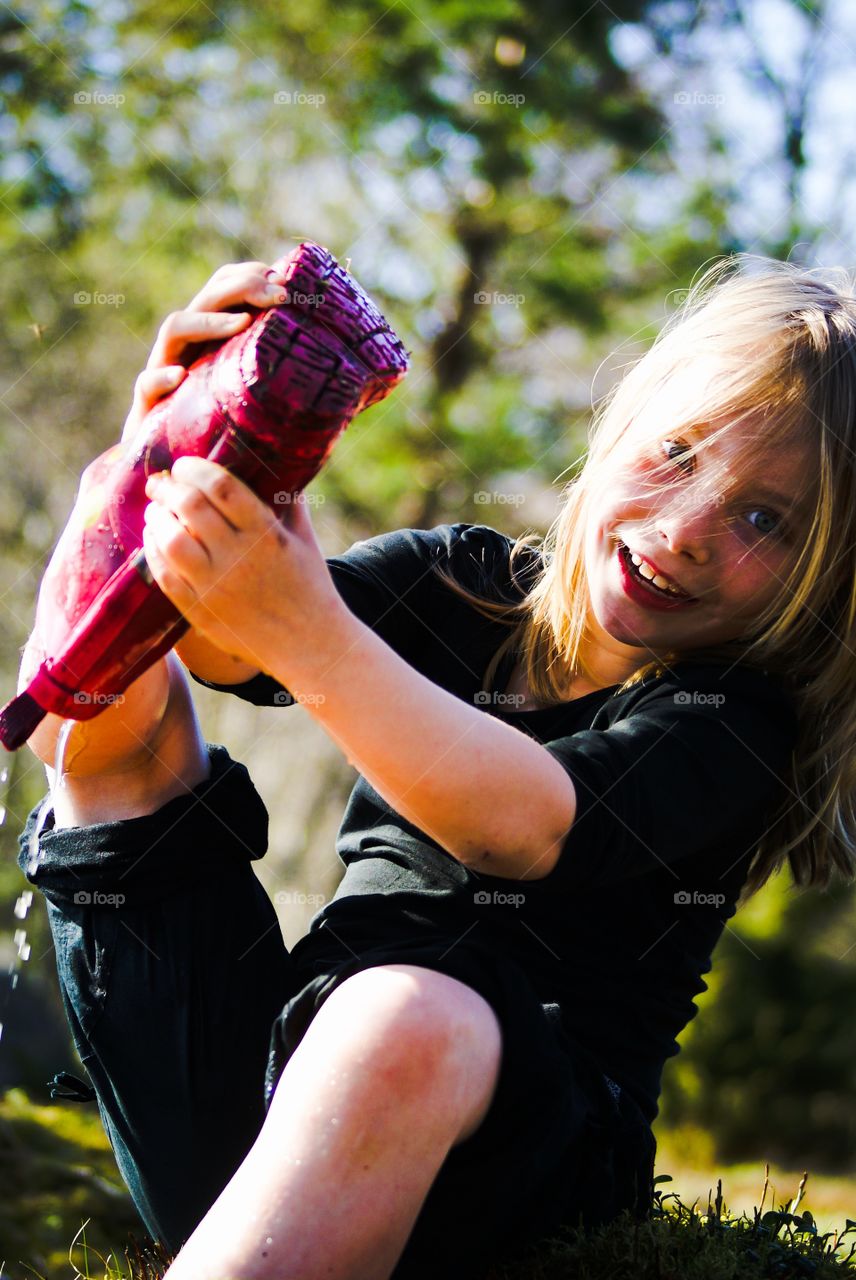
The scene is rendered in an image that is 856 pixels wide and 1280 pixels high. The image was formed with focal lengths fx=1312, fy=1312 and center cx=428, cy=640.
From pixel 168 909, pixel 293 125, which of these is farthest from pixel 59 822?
pixel 293 125

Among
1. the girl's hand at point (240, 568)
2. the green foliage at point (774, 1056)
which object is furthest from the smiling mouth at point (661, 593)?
the green foliage at point (774, 1056)

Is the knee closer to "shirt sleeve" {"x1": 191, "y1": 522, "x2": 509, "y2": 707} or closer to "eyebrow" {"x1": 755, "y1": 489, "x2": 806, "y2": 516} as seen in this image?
"shirt sleeve" {"x1": 191, "y1": 522, "x2": 509, "y2": 707}

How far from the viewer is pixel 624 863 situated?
1493mm

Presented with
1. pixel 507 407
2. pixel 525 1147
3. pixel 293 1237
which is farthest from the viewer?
pixel 507 407

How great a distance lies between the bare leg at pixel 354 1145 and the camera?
1267mm

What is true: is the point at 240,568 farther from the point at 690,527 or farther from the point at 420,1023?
the point at 690,527

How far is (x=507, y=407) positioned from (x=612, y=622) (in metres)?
4.88

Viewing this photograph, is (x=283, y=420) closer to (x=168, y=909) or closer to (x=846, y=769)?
(x=168, y=909)

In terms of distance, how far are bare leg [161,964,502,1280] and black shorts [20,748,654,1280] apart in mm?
162

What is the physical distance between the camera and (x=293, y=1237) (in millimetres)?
1265

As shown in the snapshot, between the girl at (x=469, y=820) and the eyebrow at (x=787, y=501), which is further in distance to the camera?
the eyebrow at (x=787, y=501)

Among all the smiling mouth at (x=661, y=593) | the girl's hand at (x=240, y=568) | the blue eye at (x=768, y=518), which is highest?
the girl's hand at (x=240, y=568)

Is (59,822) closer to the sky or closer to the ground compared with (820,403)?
closer to the ground

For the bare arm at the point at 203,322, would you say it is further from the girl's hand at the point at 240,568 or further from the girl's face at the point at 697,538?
the girl's face at the point at 697,538
